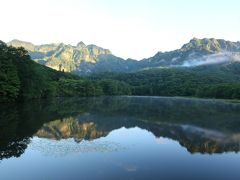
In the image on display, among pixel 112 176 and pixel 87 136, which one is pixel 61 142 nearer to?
pixel 87 136

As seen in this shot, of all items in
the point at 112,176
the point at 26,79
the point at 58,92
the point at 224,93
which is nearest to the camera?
the point at 112,176

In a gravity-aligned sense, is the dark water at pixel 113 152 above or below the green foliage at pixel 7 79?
below

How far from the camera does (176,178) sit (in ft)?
81.9

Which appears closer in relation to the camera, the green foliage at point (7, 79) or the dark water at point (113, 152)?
the dark water at point (113, 152)

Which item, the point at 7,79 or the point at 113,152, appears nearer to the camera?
the point at 113,152

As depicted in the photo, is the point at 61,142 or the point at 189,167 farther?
the point at 61,142

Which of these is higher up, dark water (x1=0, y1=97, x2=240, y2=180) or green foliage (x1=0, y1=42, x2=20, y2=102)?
green foliage (x1=0, y1=42, x2=20, y2=102)

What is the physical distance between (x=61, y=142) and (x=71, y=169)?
13.1m

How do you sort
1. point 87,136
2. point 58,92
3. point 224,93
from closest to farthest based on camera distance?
point 87,136, point 58,92, point 224,93

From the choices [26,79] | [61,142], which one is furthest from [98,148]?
[26,79]

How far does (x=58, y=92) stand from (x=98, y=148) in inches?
5935

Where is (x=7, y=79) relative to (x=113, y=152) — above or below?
above

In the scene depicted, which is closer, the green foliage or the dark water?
the dark water

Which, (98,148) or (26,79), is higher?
(26,79)
